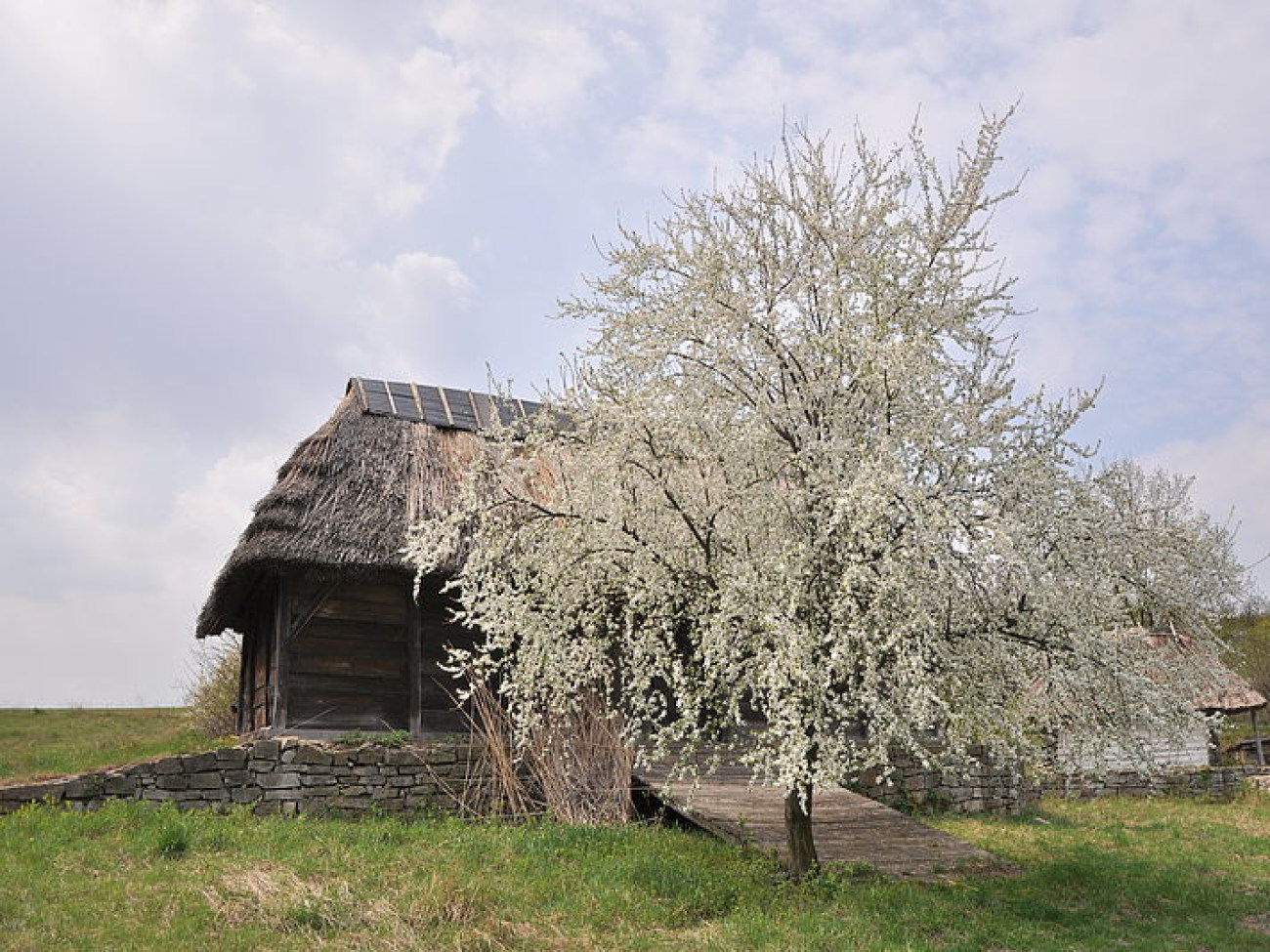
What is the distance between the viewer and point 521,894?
877cm

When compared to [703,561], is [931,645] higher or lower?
lower

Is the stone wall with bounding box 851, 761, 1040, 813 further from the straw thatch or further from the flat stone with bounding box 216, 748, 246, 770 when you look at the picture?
the flat stone with bounding box 216, 748, 246, 770

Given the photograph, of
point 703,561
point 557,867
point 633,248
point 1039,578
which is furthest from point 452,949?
point 633,248

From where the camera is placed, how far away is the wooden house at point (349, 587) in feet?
45.1

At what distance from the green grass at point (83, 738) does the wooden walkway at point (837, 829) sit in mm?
7010

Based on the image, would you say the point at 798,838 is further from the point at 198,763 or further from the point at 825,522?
the point at 198,763

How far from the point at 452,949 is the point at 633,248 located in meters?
6.13

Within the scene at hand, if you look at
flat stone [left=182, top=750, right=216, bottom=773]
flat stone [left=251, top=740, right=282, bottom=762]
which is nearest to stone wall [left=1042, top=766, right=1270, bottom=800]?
flat stone [left=251, top=740, right=282, bottom=762]

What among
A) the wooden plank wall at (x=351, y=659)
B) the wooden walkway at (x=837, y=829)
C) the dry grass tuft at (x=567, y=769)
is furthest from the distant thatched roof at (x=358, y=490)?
the wooden walkway at (x=837, y=829)

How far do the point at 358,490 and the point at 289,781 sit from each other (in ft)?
13.0

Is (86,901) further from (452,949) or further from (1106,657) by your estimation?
(1106,657)

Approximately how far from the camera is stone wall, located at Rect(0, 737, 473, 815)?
1202 cm

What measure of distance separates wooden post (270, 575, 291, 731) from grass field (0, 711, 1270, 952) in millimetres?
1917

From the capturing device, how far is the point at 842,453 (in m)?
8.27
